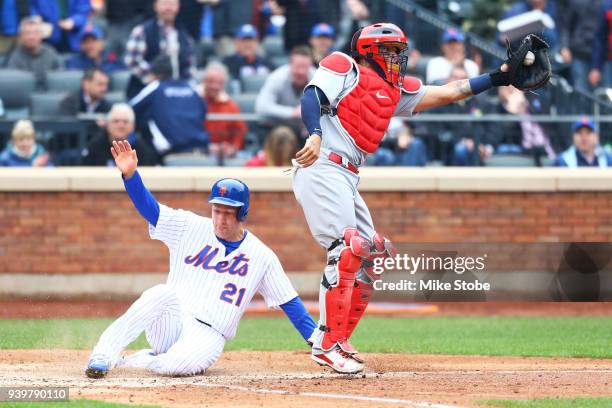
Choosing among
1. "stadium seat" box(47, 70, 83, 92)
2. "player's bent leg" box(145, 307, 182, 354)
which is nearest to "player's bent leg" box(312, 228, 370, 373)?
"player's bent leg" box(145, 307, 182, 354)

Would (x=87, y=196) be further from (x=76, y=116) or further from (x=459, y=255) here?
(x=459, y=255)

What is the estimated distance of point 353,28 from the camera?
14.7 meters

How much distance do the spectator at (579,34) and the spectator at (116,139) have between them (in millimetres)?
5631

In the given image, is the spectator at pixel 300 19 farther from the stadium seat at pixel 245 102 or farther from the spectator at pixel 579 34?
the spectator at pixel 579 34

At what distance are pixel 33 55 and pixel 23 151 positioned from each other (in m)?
1.82

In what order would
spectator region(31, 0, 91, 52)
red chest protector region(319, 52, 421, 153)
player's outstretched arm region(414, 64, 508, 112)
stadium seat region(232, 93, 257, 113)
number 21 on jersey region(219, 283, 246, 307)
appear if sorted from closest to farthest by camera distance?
number 21 on jersey region(219, 283, 246, 307), red chest protector region(319, 52, 421, 153), player's outstretched arm region(414, 64, 508, 112), stadium seat region(232, 93, 257, 113), spectator region(31, 0, 91, 52)

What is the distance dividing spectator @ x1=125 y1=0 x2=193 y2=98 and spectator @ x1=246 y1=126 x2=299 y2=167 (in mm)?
1766

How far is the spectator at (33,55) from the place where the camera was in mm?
13500

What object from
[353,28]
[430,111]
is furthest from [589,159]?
[353,28]

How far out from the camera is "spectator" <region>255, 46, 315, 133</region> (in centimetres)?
1269

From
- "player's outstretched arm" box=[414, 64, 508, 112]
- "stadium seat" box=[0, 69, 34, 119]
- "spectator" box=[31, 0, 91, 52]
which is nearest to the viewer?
"player's outstretched arm" box=[414, 64, 508, 112]

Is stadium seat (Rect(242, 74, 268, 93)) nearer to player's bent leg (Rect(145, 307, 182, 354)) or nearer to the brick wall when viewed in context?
the brick wall

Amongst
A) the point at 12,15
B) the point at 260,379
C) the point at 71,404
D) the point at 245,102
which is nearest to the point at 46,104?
the point at 12,15

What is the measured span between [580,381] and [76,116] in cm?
715
